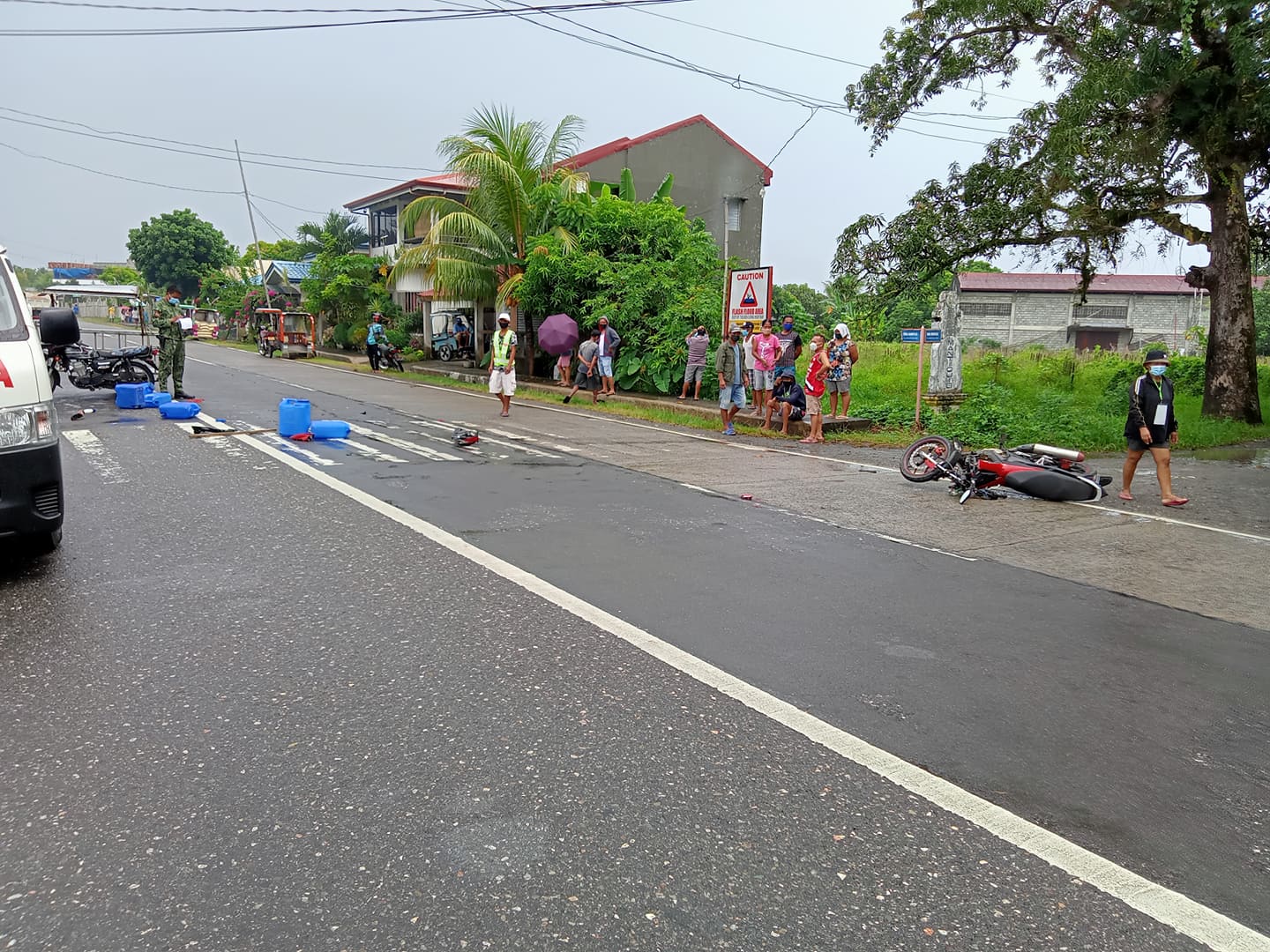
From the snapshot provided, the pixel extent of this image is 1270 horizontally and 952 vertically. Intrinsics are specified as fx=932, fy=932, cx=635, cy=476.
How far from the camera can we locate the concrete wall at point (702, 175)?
3503cm

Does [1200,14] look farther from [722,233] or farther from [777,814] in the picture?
[722,233]

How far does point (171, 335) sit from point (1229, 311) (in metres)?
18.7

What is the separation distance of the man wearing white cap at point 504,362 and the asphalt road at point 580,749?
8.94 meters

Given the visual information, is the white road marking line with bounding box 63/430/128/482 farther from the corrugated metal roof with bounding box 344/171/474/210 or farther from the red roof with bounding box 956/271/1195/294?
the red roof with bounding box 956/271/1195/294

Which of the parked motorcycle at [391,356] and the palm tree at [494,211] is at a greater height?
the palm tree at [494,211]

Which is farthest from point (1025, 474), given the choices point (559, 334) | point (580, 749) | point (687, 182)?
point (687, 182)

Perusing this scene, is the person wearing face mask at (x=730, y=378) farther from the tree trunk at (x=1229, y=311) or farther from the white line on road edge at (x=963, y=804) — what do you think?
the white line on road edge at (x=963, y=804)

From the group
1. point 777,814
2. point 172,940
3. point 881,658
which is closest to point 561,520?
point 881,658

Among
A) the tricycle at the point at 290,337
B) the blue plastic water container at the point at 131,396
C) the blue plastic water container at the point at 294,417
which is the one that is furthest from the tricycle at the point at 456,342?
the blue plastic water container at the point at 294,417

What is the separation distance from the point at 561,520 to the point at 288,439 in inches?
220

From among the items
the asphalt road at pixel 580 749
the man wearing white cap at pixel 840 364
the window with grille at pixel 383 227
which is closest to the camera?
the asphalt road at pixel 580 749

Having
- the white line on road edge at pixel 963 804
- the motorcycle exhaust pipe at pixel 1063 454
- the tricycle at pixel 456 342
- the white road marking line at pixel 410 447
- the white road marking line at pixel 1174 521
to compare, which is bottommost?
the white road marking line at pixel 1174 521

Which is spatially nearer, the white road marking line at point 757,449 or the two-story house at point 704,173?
the white road marking line at point 757,449

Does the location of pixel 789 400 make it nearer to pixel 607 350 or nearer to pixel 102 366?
pixel 607 350
